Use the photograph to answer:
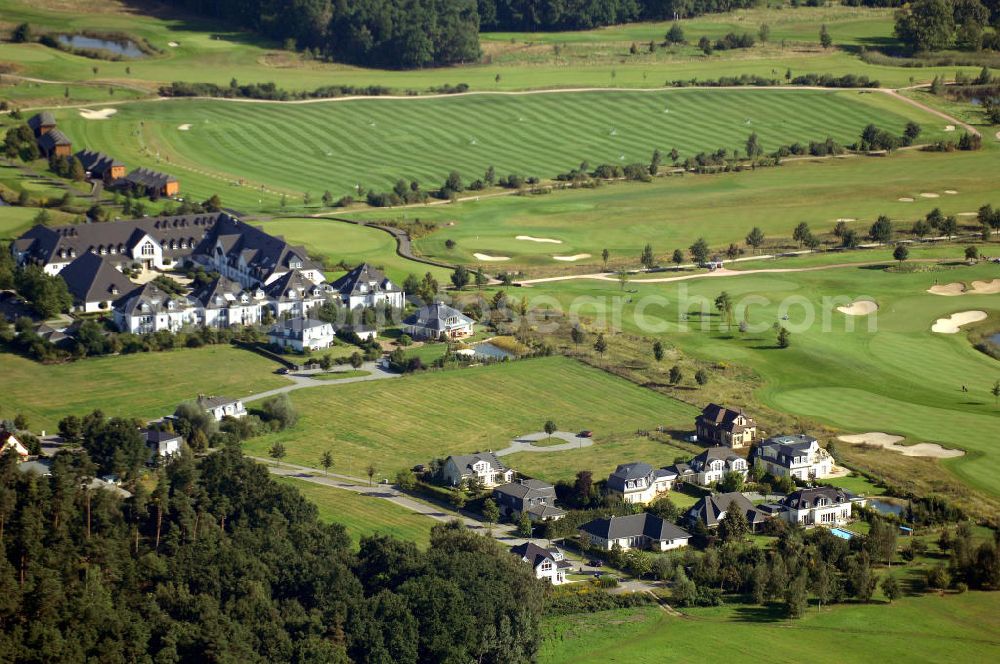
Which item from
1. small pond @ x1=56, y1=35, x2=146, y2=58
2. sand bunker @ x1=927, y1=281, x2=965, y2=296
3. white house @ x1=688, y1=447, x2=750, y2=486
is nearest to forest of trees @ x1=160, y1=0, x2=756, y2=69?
small pond @ x1=56, y1=35, x2=146, y2=58

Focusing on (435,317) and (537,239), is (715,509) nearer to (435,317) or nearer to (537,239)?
(435,317)

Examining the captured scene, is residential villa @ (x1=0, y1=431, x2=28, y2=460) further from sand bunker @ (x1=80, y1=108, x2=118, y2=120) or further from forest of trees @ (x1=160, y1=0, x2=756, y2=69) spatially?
forest of trees @ (x1=160, y1=0, x2=756, y2=69)

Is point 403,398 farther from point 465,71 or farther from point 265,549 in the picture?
point 465,71

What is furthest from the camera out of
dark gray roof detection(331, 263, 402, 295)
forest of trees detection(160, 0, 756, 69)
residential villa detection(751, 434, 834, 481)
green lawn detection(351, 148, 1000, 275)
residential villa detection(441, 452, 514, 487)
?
forest of trees detection(160, 0, 756, 69)

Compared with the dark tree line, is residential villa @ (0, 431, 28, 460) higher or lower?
lower

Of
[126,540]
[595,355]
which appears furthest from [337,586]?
[595,355]

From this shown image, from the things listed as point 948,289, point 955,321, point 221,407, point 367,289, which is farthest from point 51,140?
point 955,321

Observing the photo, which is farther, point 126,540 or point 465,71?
point 465,71
